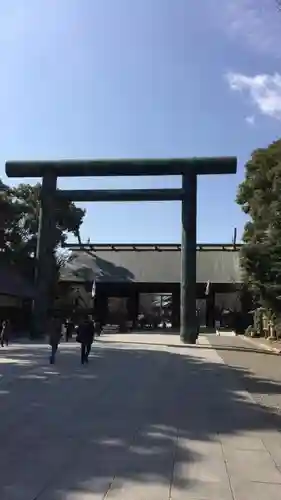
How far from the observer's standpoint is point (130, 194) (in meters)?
33.1

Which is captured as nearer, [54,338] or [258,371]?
[54,338]

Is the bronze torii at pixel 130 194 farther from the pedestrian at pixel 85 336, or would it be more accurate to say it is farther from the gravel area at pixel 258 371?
the pedestrian at pixel 85 336

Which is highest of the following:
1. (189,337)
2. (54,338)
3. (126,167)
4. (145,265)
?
(126,167)

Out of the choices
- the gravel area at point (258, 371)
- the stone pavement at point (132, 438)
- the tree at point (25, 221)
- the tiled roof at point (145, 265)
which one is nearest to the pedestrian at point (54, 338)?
the stone pavement at point (132, 438)

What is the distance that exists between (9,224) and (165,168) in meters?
→ 14.0

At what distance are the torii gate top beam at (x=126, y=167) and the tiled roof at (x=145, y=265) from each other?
58.6 feet

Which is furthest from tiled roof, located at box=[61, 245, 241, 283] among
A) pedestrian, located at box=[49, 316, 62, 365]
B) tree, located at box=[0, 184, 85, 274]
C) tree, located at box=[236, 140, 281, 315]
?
pedestrian, located at box=[49, 316, 62, 365]

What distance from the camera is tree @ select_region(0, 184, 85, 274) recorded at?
3884cm

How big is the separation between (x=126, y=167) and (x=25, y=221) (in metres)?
15.3

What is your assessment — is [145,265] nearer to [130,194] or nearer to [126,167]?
[130,194]

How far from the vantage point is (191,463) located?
6871 millimetres

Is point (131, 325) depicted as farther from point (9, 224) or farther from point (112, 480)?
point (112, 480)

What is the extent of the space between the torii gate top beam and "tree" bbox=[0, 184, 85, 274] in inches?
149

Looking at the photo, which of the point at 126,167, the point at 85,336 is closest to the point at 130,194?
the point at 126,167
